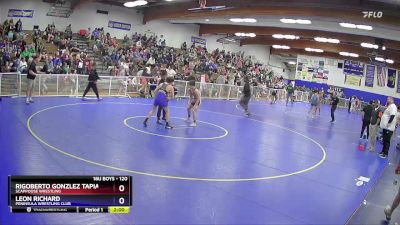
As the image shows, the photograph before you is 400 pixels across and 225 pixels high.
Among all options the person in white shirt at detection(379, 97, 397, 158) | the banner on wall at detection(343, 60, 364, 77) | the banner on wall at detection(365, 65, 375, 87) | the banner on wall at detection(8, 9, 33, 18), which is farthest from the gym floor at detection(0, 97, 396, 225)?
the banner on wall at detection(343, 60, 364, 77)

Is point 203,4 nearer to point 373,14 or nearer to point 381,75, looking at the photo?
point 373,14

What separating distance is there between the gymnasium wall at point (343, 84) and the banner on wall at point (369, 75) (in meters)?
0.24

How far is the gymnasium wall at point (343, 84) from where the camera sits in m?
41.3

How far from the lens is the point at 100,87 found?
66.2 ft

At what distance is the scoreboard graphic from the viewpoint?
4.49m

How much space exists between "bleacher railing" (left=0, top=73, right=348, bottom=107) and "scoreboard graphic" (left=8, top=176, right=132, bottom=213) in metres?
13.4

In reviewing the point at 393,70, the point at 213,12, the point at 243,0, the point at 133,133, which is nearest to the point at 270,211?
the point at 133,133

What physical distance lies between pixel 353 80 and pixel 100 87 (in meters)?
33.2

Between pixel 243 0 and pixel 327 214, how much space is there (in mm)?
14402

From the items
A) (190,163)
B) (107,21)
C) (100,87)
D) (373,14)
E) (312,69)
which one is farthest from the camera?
(312,69)

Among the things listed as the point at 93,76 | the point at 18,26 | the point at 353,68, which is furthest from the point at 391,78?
the point at 18,26

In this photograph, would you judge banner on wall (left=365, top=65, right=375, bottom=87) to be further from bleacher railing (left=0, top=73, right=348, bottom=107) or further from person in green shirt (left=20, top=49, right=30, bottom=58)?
person in green shirt (left=20, top=49, right=30, bottom=58)

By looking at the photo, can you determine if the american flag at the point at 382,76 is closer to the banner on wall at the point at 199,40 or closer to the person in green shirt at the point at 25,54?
the banner on wall at the point at 199,40

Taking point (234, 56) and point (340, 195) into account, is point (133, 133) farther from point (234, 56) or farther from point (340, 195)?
point (234, 56)
